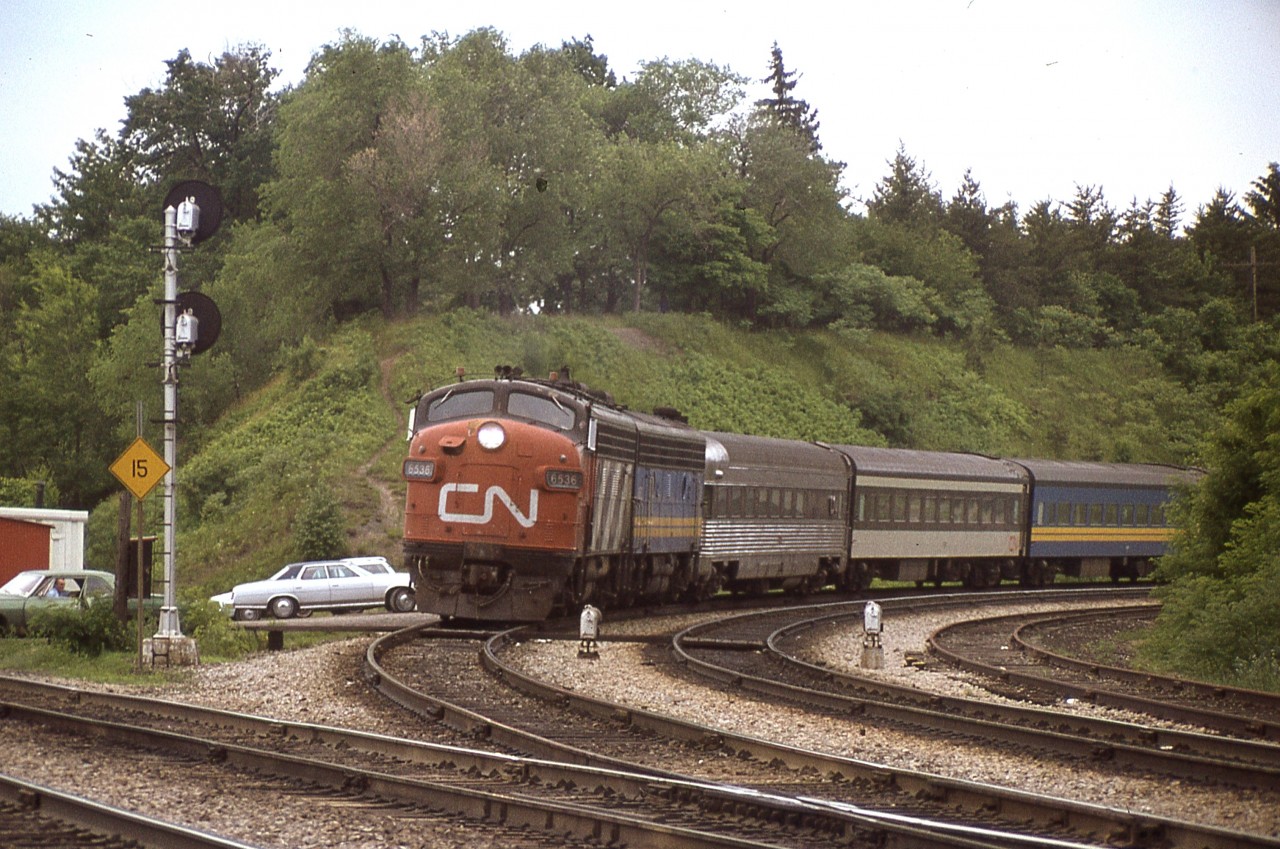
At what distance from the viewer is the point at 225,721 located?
1192cm

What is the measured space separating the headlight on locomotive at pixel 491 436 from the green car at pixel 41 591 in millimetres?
5979

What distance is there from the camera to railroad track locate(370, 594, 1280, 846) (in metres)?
7.84

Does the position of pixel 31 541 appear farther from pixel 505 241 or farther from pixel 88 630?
pixel 505 241

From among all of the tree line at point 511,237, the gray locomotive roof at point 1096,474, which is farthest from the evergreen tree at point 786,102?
the gray locomotive roof at point 1096,474

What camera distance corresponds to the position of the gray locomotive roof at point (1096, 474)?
132 ft

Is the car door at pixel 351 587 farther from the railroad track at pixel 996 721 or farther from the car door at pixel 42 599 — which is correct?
the railroad track at pixel 996 721

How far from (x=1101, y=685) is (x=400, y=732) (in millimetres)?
8387

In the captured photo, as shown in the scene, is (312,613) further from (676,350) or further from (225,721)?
(676,350)

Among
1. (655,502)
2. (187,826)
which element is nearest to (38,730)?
(187,826)

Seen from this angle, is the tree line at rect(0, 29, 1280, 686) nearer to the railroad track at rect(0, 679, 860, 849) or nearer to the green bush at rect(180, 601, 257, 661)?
the green bush at rect(180, 601, 257, 661)

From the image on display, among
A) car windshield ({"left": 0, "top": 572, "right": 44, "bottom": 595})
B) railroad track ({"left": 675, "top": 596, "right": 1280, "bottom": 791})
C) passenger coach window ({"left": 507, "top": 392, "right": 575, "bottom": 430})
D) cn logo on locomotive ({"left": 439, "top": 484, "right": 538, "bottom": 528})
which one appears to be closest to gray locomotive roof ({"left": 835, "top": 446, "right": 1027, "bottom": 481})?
passenger coach window ({"left": 507, "top": 392, "right": 575, "bottom": 430})

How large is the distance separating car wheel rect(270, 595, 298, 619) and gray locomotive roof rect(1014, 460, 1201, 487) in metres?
19.9

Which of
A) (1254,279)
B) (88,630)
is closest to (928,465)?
(88,630)

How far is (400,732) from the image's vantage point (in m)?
11.7
